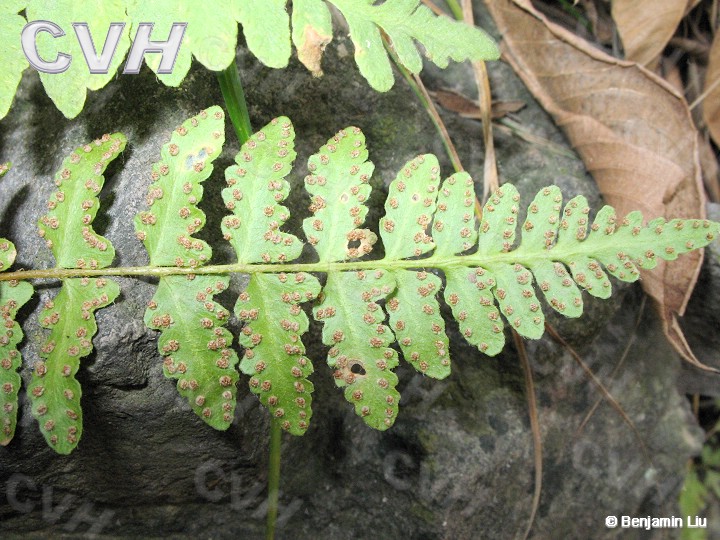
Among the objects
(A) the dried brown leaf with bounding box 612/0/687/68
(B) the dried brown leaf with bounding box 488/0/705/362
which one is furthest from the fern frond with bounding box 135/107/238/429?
(A) the dried brown leaf with bounding box 612/0/687/68

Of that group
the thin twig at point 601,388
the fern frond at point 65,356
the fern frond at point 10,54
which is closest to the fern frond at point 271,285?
the fern frond at point 65,356

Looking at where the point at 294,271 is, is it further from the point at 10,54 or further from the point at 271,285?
the point at 10,54

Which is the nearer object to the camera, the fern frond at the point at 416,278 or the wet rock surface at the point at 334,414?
the fern frond at the point at 416,278

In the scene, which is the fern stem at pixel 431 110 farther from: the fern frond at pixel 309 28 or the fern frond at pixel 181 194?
the fern frond at pixel 181 194

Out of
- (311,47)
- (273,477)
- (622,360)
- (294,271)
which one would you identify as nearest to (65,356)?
(294,271)

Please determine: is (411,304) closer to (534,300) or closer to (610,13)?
(534,300)

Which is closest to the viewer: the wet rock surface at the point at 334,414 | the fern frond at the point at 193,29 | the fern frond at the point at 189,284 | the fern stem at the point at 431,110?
the fern frond at the point at 193,29
